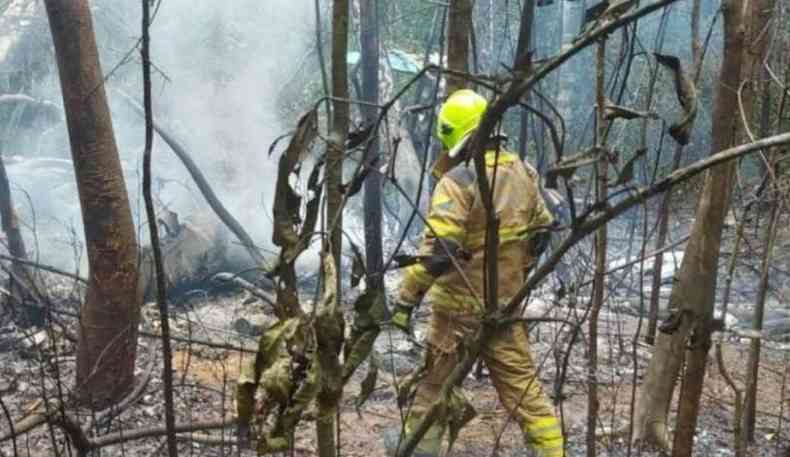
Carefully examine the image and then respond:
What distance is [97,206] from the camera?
4.47 metres

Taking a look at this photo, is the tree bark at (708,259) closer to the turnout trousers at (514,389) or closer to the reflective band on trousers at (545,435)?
the turnout trousers at (514,389)

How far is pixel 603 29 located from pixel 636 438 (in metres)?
3.31

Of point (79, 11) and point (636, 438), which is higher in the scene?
point (79, 11)

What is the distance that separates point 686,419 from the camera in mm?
2084


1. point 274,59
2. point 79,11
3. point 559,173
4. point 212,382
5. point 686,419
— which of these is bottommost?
point 212,382

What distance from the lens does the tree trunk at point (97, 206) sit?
4359mm

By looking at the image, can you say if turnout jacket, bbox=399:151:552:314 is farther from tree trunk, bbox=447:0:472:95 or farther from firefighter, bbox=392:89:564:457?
tree trunk, bbox=447:0:472:95

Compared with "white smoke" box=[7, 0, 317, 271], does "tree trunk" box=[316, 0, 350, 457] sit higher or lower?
lower

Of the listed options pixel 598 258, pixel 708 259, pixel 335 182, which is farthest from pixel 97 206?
pixel 708 259

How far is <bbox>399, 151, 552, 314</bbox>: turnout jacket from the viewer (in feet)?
12.5

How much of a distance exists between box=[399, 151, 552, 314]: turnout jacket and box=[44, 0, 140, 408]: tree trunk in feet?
4.93

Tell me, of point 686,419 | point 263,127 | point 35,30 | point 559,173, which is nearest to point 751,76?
point 686,419

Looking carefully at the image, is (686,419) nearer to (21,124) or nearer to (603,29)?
(603,29)

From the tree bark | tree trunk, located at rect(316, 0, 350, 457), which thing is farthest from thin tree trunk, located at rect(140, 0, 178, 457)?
the tree bark
